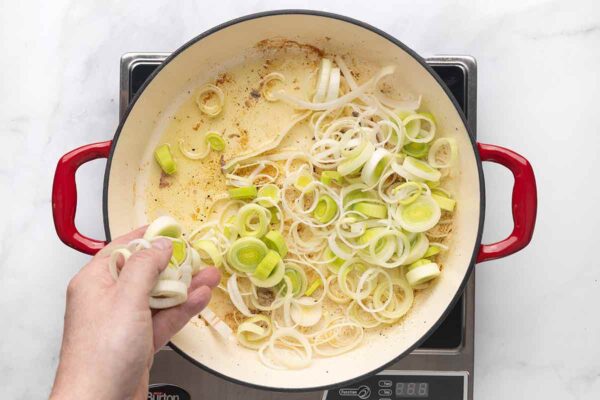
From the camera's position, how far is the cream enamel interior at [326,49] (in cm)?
127

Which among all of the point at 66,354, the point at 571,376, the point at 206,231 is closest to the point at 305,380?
the point at 206,231

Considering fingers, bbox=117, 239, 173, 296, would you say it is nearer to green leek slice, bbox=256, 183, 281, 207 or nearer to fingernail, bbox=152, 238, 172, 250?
fingernail, bbox=152, 238, 172, 250

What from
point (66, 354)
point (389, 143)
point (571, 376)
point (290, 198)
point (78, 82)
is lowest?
point (66, 354)

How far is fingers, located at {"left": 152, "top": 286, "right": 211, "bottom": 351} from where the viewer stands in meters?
1.11

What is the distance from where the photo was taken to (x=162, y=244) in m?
1.04

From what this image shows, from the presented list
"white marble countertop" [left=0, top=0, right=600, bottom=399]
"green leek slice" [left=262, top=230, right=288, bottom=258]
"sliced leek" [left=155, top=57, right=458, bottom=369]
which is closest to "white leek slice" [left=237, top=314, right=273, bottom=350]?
"sliced leek" [left=155, top=57, right=458, bottom=369]

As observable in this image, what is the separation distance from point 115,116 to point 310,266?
53 centimetres

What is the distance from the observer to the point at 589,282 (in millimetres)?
1420

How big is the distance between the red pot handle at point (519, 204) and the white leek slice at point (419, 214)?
0.12 m

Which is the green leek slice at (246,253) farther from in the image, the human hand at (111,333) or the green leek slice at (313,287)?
the human hand at (111,333)

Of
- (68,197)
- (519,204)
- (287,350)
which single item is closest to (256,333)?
(287,350)

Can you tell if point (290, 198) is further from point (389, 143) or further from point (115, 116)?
point (115, 116)

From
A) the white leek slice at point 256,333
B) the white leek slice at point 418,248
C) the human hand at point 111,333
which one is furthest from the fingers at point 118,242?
the white leek slice at point 418,248

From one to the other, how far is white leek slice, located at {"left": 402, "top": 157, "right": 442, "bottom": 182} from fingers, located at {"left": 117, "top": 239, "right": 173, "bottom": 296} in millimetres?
510
